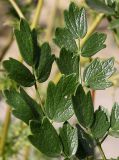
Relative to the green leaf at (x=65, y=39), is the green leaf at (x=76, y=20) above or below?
above

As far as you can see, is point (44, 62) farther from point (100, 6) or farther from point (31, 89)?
point (31, 89)

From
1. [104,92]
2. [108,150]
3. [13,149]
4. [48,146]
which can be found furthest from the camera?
[104,92]

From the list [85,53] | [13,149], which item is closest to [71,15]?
[85,53]

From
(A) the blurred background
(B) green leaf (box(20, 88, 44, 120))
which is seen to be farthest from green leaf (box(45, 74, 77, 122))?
(A) the blurred background

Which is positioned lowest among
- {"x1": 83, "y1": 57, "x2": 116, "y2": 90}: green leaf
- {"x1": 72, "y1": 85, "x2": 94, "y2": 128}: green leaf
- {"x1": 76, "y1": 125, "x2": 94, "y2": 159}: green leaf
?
{"x1": 76, "y1": 125, "x2": 94, "y2": 159}: green leaf

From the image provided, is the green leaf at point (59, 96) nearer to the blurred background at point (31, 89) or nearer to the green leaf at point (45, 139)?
the green leaf at point (45, 139)

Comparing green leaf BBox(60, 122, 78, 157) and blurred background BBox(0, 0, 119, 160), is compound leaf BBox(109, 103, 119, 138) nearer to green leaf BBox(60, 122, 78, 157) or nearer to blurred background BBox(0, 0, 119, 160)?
green leaf BBox(60, 122, 78, 157)

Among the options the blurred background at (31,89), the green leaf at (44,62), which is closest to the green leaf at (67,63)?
the green leaf at (44,62)

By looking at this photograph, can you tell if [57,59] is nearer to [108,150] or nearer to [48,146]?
[48,146]
